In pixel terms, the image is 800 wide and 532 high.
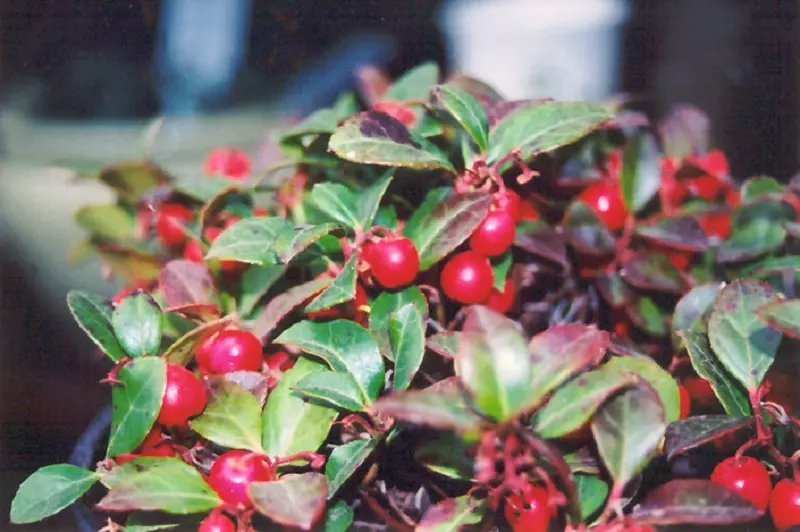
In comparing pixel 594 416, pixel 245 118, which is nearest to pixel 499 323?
pixel 594 416

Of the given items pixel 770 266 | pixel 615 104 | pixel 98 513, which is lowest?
pixel 98 513

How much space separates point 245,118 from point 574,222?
196 cm

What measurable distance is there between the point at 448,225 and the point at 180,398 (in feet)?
0.69

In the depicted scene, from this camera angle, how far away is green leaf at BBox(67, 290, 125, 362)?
1.84ft

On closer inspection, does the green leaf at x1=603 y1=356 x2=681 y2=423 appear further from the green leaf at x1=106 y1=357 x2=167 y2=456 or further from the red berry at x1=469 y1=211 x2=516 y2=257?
the green leaf at x1=106 y1=357 x2=167 y2=456

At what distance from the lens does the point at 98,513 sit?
23.7 inches

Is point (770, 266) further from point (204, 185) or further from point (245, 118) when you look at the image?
point (245, 118)

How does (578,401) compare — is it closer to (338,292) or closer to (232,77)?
(338,292)

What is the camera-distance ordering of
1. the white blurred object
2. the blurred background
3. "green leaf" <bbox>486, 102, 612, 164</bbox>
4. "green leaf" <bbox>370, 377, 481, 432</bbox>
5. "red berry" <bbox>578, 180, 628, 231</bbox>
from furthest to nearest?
the white blurred object → the blurred background → "red berry" <bbox>578, 180, 628, 231</bbox> → "green leaf" <bbox>486, 102, 612, 164</bbox> → "green leaf" <bbox>370, 377, 481, 432</bbox>

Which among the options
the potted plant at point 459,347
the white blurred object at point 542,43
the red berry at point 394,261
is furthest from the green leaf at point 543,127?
the white blurred object at point 542,43

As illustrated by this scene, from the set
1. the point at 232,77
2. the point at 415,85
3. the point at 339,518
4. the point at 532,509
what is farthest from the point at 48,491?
the point at 232,77

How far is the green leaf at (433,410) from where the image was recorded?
0.39 m

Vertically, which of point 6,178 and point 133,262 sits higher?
point 133,262

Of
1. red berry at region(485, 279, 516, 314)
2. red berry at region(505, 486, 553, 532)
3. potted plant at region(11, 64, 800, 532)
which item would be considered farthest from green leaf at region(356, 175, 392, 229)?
red berry at region(505, 486, 553, 532)
